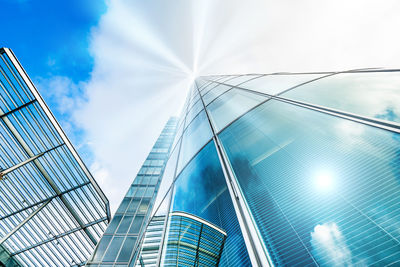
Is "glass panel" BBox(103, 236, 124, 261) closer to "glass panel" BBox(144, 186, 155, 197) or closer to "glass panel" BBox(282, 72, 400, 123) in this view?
"glass panel" BBox(144, 186, 155, 197)

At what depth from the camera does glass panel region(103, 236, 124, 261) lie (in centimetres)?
693

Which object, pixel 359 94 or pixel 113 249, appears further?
pixel 113 249

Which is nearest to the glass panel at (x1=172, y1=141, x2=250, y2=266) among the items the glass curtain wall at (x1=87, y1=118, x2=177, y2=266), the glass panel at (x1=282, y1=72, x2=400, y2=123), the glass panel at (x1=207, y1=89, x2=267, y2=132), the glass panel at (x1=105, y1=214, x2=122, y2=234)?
the glass panel at (x1=207, y1=89, x2=267, y2=132)

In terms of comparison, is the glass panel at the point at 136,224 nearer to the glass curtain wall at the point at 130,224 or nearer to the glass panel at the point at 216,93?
the glass curtain wall at the point at 130,224

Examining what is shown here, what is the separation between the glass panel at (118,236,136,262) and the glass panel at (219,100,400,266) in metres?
6.98

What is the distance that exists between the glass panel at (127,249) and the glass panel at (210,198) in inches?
198

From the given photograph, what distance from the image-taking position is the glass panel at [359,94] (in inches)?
85.7

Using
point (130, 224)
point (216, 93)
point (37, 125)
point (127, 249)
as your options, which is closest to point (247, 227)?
point (216, 93)

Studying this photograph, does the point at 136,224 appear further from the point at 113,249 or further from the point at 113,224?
the point at 113,249

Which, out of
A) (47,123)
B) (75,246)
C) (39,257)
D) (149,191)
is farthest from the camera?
(39,257)

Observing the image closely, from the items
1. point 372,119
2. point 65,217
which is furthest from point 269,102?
point 65,217

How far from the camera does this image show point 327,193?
1.64 metres

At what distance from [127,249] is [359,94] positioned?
8.83m

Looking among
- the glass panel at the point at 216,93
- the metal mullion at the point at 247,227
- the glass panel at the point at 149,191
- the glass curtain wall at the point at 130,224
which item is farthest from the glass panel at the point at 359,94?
the glass panel at the point at 149,191
